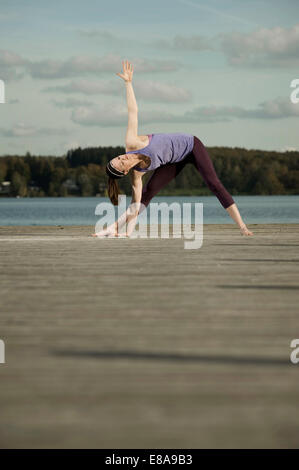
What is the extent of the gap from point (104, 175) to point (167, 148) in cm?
10403

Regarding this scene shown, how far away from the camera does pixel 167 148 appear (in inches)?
371

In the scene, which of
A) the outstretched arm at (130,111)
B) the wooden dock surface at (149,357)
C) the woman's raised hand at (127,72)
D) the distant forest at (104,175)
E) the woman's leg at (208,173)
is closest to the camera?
the wooden dock surface at (149,357)

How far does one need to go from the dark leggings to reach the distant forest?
240 feet

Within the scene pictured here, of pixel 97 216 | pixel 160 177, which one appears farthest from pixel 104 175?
pixel 160 177

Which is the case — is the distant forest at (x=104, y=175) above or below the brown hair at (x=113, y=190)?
above

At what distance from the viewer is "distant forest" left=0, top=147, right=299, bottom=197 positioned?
322 ft

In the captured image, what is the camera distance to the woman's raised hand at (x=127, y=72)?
918cm

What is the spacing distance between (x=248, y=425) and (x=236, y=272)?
3579mm

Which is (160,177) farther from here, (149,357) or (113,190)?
(149,357)

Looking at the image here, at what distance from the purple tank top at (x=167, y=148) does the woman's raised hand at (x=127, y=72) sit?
2.51ft

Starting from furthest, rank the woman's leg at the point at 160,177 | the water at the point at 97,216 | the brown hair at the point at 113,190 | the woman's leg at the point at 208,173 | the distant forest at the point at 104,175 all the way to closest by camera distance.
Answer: the distant forest at the point at 104,175, the water at the point at 97,216, the woman's leg at the point at 160,177, the woman's leg at the point at 208,173, the brown hair at the point at 113,190

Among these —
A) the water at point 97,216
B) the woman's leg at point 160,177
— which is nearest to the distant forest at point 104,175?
the water at point 97,216

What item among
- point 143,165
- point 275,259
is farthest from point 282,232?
point 275,259

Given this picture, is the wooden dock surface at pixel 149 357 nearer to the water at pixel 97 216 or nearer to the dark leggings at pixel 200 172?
the dark leggings at pixel 200 172
